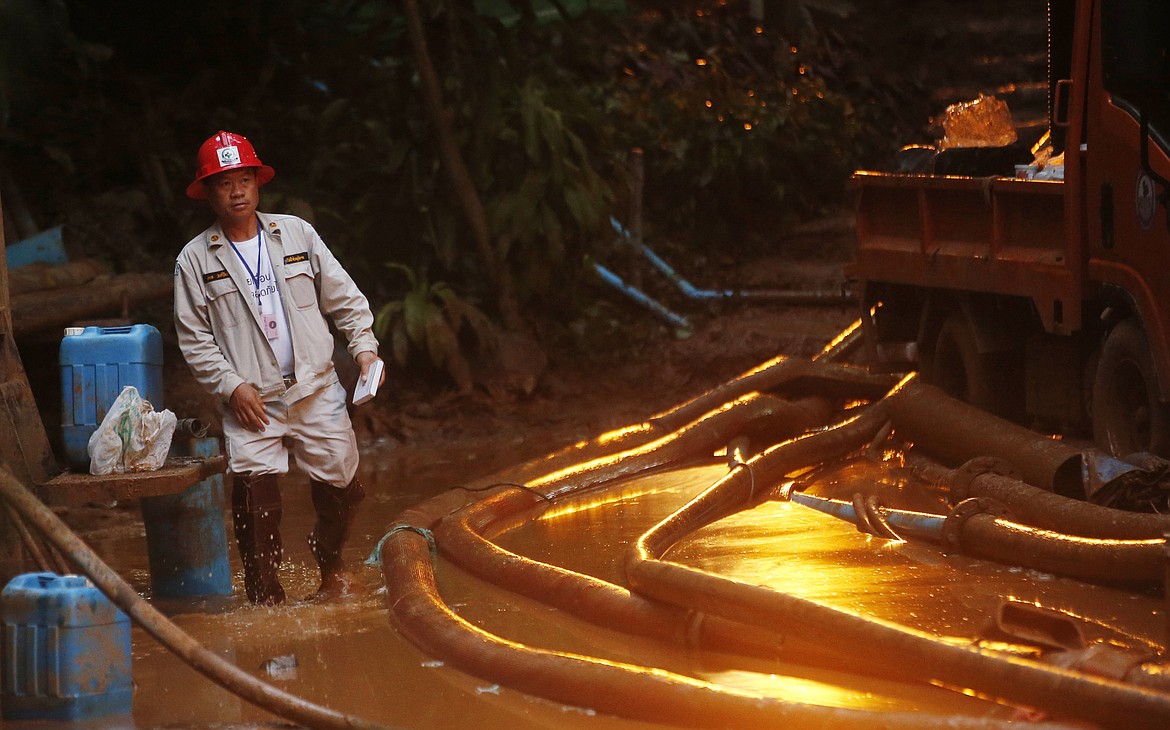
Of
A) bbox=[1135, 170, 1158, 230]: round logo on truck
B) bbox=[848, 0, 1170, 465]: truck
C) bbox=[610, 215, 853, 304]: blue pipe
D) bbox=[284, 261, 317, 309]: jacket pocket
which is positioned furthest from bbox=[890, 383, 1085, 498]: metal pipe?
bbox=[610, 215, 853, 304]: blue pipe

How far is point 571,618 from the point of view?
5.77m

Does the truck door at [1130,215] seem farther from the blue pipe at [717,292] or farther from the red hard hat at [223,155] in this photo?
the blue pipe at [717,292]

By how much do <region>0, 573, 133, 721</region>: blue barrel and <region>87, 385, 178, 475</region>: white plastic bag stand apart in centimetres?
101

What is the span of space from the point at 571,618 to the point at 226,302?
1.97m

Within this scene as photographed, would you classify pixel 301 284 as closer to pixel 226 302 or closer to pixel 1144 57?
pixel 226 302

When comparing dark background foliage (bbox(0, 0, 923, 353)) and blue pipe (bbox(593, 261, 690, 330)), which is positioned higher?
dark background foliage (bbox(0, 0, 923, 353))

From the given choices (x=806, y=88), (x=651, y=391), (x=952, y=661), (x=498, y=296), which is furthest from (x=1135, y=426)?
(x=806, y=88)

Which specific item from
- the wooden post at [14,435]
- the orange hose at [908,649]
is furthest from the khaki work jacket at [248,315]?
the orange hose at [908,649]

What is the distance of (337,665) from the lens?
5.38 meters

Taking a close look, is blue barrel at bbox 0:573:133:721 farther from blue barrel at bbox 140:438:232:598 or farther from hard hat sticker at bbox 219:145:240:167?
hard hat sticker at bbox 219:145:240:167

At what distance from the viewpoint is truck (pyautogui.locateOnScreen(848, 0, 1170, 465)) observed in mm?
6914

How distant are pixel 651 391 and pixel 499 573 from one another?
6.00 meters

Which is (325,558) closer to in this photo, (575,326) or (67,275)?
(67,275)

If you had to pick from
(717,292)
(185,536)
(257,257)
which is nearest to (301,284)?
(257,257)
